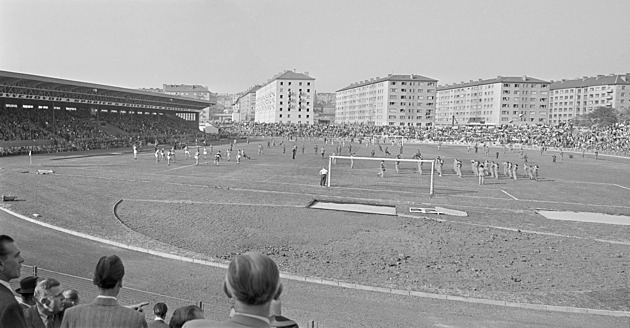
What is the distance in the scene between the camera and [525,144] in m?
96.2

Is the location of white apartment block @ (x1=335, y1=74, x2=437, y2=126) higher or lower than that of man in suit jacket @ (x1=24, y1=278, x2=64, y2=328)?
higher

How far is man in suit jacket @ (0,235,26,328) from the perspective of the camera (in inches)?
146

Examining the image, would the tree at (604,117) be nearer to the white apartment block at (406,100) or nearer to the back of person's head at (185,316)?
the white apartment block at (406,100)

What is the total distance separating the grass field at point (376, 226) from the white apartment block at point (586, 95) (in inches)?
5231

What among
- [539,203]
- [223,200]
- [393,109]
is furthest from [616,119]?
[223,200]

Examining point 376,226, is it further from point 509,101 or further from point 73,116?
point 509,101

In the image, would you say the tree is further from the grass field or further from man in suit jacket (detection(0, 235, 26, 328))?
man in suit jacket (detection(0, 235, 26, 328))

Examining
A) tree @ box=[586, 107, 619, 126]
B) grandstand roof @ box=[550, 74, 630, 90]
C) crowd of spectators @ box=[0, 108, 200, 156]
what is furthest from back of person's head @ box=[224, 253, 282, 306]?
grandstand roof @ box=[550, 74, 630, 90]

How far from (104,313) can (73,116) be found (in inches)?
3112

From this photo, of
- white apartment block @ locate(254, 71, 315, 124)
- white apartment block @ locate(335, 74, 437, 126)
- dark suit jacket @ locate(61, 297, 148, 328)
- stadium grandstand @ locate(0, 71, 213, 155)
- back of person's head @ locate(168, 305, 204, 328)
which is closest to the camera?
dark suit jacket @ locate(61, 297, 148, 328)

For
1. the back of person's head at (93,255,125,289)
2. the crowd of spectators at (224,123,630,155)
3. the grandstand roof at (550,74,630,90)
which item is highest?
the grandstand roof at (550,74,630,90)

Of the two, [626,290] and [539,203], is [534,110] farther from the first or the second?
[626,290]

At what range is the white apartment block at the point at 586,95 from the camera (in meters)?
151

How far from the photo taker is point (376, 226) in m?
21.1
